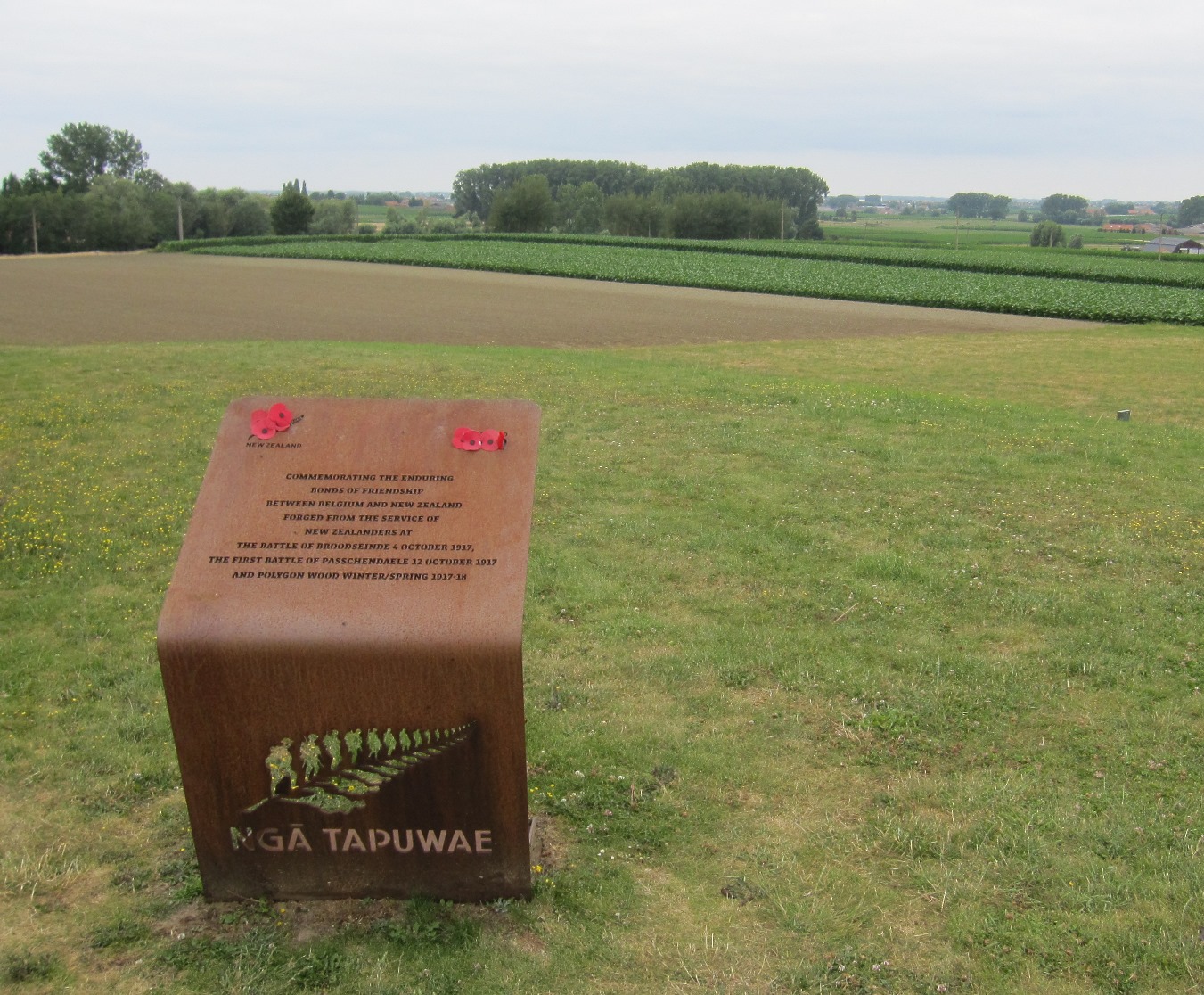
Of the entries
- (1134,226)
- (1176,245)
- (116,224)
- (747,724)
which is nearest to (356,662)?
(747,724)

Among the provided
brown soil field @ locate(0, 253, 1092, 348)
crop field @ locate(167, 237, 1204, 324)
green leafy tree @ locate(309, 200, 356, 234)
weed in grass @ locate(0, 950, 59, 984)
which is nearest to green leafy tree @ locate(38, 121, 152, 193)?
green leafy tree @ locate(309, 200, 356, 234)

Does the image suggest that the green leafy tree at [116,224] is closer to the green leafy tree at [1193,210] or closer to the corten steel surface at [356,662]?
the corten steel surface at [356,662]

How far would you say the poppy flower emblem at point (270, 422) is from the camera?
468 cm

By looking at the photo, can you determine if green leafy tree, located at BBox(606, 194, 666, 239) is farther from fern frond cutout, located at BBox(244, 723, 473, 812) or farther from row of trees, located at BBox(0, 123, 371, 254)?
fern frond cutout, located at BBox(244, 723, 473, 812)

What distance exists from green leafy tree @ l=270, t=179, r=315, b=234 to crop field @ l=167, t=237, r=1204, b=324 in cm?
1145

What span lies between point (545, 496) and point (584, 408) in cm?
417

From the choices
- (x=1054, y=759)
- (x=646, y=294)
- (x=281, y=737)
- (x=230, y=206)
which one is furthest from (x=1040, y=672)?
(x=230, y=206)

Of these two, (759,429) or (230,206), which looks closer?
(759,429)

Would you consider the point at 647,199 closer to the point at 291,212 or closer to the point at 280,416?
the point at 291,212

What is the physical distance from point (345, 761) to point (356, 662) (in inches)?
17.8

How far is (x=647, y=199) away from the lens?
4250 inches

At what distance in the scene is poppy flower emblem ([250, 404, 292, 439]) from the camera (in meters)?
4.68

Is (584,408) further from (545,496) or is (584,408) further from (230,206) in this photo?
(230,206)

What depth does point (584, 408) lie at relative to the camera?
48.0 feet
